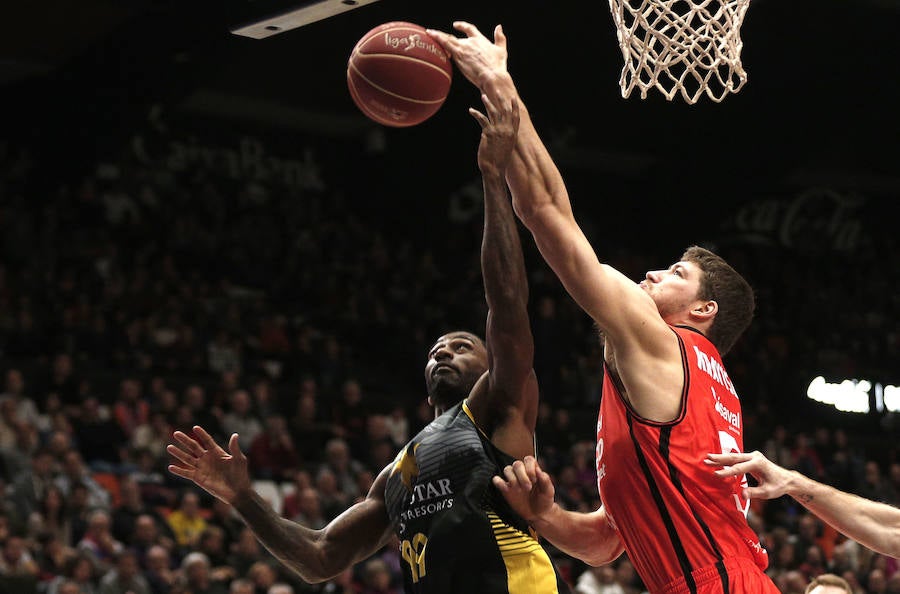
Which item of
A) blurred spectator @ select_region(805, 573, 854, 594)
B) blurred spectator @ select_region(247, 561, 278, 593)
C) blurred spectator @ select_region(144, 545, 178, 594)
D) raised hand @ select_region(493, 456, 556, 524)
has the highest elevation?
raised hand @ select_region(493, 456, 556, 524)

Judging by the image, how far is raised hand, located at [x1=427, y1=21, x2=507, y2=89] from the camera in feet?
12.1

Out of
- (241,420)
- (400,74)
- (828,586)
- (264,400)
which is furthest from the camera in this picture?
(264,400)

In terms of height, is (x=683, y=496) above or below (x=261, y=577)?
above

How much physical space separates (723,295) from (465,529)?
1073mm

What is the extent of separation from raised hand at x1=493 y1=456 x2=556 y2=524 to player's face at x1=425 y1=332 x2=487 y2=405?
619 mm

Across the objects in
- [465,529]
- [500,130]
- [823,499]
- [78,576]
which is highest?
[500,130]

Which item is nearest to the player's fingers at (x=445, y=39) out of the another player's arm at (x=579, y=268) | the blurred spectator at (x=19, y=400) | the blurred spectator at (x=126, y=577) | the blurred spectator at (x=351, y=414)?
the another player's arm at (x=579, y=268)

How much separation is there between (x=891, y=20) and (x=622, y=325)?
12.6 m

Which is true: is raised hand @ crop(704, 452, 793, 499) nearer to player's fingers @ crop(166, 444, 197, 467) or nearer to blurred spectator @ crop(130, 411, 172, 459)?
player's fingers @ crop(166, 444, 197, 467)

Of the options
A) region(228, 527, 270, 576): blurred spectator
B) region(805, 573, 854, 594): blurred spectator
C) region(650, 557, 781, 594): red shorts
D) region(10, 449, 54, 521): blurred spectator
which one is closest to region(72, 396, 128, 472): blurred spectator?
region(10, 449, 54, 521): blurred spectator

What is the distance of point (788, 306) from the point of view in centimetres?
1948

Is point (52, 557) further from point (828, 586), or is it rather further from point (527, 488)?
point (527, 488)

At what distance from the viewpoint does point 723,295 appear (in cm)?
394

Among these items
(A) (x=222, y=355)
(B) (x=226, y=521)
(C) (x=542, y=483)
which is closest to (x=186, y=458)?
(C) (x=542, y=483)
